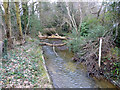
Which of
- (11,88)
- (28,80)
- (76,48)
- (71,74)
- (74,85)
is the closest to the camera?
(11,88)

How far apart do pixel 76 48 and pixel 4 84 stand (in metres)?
5.72

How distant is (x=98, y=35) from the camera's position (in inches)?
247

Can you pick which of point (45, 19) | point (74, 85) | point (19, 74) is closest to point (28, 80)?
point (19, 74)

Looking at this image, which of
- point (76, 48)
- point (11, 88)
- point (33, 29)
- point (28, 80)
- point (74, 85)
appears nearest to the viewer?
point (11, 88)

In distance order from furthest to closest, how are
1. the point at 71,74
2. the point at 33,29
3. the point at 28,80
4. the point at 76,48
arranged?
1. the point at 33,29
2. the point at 76,48
3. the point at 71,74
4. the point at 28,80

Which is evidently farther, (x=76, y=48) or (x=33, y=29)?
(x=33, y=29)

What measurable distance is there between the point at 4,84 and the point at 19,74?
2.65 ft

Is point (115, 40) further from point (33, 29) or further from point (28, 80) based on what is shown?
point (33, 29)

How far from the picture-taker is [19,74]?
13.0 feet

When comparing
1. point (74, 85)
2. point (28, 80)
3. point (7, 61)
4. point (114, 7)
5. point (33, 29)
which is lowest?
point (74, 85)

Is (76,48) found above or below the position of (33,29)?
below

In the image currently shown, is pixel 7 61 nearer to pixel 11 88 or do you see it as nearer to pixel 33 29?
pixel 11 88

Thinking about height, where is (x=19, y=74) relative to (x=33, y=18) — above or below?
below

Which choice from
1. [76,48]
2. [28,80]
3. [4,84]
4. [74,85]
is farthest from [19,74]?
[76,48]
